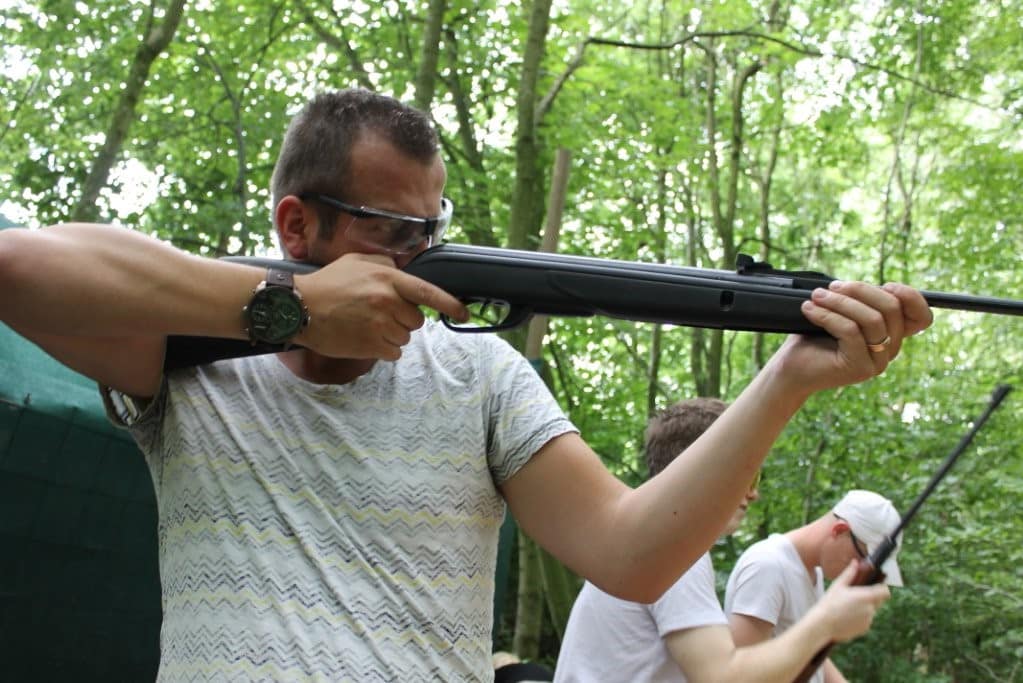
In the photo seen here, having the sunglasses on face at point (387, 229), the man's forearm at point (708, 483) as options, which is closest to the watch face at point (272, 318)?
the sunglasses on face at point (387, 229)

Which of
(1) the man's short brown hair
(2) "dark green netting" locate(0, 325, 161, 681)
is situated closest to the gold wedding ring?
(1) the man's short brown hair

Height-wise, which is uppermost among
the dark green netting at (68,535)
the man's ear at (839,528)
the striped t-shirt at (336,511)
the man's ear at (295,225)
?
the man's ear at (295,225)

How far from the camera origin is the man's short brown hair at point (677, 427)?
311 centimetres

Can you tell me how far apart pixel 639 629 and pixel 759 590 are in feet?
2.14

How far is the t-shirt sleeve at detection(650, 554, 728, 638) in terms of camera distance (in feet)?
8.95

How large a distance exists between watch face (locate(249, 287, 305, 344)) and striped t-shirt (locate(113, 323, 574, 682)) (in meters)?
0.15

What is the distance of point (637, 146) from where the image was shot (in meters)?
10.4

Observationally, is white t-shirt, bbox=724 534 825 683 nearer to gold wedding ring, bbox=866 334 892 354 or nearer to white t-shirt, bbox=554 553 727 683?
white t-shirt, bbox=554 553 727 683

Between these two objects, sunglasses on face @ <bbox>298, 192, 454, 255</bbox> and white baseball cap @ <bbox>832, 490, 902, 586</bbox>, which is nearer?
sunglasses on face @ <bbox>298, 192, 454, 255</bbox>

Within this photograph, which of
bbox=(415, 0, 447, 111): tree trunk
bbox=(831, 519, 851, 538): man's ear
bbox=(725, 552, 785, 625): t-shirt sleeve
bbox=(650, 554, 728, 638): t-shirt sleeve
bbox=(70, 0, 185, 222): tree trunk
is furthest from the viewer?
bbox=(415, 0, 447, 111): tree trunk

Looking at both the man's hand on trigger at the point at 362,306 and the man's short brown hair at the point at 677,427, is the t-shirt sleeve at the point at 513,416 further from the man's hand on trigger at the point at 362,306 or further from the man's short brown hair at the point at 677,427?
the man's short brown hair at the point at 677,427

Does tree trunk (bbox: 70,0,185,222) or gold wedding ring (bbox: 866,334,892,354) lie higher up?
tree trunk (bbox: 70,0,185,222)

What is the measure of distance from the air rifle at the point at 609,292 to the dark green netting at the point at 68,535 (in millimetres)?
1930

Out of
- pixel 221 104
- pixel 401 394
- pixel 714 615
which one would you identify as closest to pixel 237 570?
pixel 401 394
